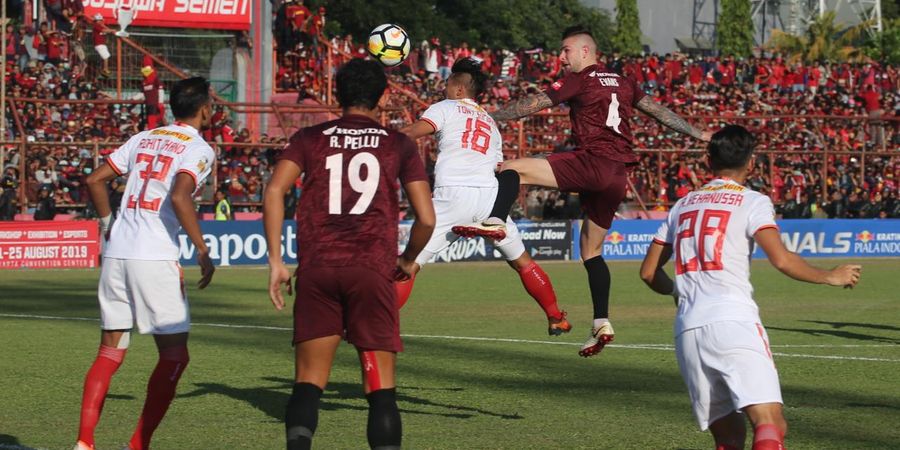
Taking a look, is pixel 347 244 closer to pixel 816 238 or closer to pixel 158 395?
pixel 158 395

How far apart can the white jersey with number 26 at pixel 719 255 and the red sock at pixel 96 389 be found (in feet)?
10.5

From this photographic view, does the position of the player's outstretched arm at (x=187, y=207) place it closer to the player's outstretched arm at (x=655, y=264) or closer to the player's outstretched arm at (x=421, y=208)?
the player's outstretched arm at (x=421, y=208)

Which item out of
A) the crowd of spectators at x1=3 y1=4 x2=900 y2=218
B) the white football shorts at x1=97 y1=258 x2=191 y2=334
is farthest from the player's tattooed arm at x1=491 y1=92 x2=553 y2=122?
the crowd of spectators at x1=3 y1=4 x2=900 y2=218

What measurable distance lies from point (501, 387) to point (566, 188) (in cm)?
163

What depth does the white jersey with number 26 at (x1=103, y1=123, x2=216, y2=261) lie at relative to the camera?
7465 mm

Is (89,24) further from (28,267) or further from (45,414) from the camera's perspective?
(45,414)

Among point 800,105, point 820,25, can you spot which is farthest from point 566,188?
point 820,25

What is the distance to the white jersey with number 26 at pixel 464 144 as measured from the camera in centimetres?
1031

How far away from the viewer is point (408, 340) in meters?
14.6

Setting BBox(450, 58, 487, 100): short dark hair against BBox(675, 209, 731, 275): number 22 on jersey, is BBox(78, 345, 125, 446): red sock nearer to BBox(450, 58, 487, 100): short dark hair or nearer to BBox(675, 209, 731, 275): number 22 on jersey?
BBox(675, 209, 731, 275): number 22 on jersey

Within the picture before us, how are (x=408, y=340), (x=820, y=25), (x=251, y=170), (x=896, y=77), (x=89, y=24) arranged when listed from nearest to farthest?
(x=408, y=340), (x=251, y=170), (x=89, y=24), (x=896, y=77), (x=820, y=25)

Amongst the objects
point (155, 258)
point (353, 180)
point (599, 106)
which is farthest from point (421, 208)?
point (599, 106)

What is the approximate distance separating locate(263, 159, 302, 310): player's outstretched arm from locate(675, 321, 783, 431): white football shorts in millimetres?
1890

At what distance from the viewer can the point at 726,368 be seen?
19.9 feet
